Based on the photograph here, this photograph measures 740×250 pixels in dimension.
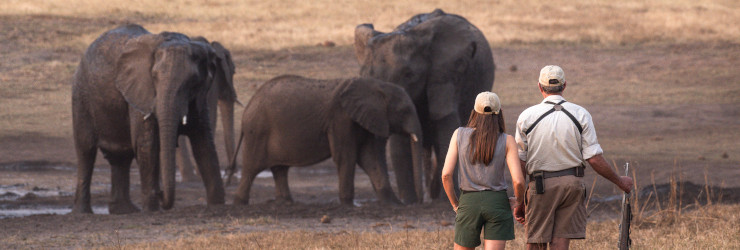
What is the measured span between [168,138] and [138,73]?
3.25ft

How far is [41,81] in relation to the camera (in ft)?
96.2

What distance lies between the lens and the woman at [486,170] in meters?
6.48

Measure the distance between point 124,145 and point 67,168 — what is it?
5617mm

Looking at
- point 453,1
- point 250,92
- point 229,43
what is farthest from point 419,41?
point 453,1

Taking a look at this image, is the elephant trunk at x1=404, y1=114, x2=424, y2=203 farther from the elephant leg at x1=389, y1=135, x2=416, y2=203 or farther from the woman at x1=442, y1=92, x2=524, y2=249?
the woman at x1=442, y1=92, x2=524, y2=249

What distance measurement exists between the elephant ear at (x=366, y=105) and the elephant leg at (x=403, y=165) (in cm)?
96

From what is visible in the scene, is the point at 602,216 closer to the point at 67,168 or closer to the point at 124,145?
the point at 124,145

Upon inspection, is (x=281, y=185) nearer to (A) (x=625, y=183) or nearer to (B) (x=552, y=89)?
(B) (x=552, y=89)

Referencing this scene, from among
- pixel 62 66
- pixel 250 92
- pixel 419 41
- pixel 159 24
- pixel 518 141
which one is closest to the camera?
pixel 518 141

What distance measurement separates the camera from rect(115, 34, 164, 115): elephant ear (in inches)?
535

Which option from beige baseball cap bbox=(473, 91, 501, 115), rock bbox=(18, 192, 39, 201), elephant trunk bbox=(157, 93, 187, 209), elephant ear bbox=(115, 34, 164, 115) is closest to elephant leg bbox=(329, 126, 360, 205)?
elephant trunk bbox=(157, 93, 187, 209)

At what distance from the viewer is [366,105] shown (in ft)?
47.1

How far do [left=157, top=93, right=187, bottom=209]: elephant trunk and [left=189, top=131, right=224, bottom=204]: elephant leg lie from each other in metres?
0.75

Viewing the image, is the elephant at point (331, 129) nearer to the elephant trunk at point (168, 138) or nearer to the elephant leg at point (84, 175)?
the elephant trunk at point (168, 138)
